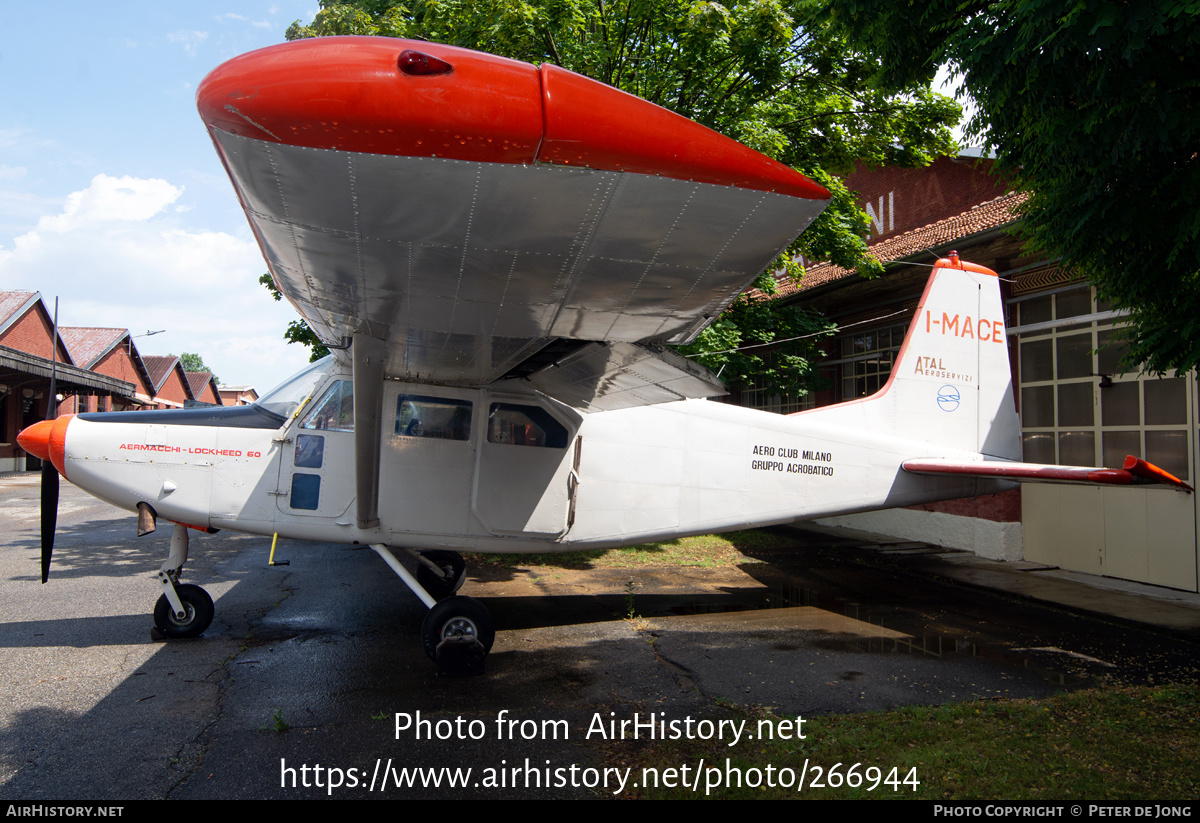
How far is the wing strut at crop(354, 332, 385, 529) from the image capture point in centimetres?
364

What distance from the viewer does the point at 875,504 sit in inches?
274

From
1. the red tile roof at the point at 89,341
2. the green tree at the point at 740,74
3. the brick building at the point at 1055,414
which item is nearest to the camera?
the green tree at the point at 740,74

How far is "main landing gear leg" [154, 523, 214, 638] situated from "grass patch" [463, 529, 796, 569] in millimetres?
4406

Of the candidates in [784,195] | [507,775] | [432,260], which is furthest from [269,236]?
[507,775]

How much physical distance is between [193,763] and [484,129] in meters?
3.74

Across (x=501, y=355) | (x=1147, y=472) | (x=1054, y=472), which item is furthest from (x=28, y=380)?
(x=1147, y=472)

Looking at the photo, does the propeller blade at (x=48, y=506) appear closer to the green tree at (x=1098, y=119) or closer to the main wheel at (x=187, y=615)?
the main wheel at (x=187, y=615)

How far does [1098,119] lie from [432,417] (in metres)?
4.87

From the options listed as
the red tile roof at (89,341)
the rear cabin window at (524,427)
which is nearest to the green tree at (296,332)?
the rear cabin window at (524,427)

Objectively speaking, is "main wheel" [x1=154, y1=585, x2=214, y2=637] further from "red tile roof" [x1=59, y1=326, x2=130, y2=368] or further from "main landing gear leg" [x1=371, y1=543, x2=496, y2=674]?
"red tile roof" [x1=59, y1=326, x2=130, y2=368]

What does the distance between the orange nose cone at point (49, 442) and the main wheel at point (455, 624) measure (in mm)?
3286

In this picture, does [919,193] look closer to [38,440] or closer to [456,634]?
[456,634]

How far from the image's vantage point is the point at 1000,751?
3719mm

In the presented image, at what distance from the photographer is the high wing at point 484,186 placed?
6.10 ft
